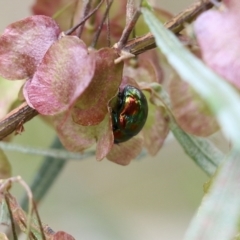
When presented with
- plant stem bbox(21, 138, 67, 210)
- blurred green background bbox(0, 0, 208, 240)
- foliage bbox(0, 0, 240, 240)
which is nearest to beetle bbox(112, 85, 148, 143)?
foliage bbox(0, 0, 240, 240)

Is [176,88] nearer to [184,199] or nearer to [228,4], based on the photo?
[228,4]

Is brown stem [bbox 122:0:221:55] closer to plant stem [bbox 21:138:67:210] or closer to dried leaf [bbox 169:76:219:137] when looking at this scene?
dried leaf [bbox 169:76:219:137]

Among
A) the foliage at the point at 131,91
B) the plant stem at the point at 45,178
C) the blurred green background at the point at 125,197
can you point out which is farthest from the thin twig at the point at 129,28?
the blurred green background at the point at 125,197

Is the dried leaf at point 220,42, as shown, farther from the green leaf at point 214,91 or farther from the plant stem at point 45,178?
the plant stem at point 45,178

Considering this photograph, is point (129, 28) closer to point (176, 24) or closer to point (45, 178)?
point (176, 24)

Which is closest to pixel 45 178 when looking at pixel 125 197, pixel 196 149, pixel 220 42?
pixel 196 149

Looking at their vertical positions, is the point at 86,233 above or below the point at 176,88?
below

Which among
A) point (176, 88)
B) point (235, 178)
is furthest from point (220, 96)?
point (176, 88)
